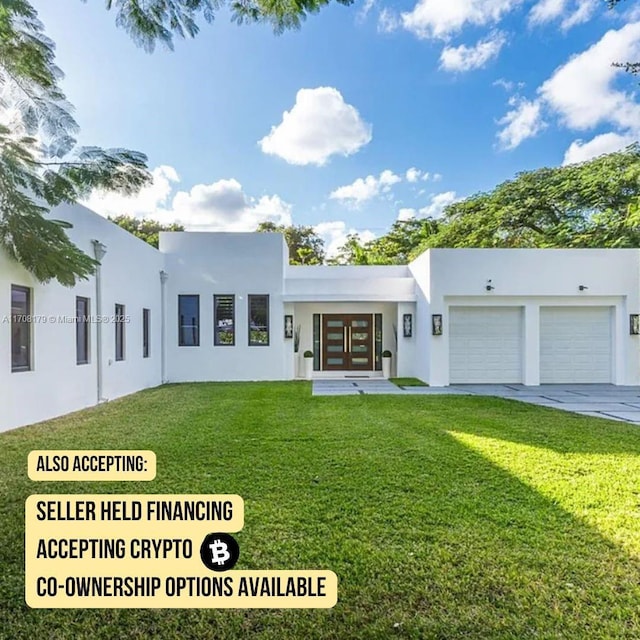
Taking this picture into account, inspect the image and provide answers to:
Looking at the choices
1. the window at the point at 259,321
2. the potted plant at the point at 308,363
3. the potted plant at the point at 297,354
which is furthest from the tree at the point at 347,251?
the window at the point at 259,321

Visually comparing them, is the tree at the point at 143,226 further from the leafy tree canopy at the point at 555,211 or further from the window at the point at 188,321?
the window at the point at 188,321

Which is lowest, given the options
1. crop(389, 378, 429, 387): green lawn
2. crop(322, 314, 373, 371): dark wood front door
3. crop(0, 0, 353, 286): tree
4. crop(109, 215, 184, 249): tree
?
crop(389, 378, 429, 387): green lawn

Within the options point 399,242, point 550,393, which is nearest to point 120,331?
point 550,393

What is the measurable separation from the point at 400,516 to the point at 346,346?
40.2 ft

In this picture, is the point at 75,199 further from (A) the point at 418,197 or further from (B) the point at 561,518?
(A) the point at 418,197

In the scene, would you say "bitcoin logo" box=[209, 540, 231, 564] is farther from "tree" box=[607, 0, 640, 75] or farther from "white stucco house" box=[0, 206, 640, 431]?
"white stucco house" box=[0, 206, 640, 431]

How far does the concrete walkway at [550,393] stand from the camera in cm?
920

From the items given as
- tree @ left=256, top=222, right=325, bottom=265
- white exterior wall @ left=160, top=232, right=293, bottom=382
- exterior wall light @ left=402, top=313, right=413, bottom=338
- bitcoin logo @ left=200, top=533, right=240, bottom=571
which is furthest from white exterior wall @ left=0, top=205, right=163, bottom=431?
tree @ left=256, top=222, right=325, bottom=265

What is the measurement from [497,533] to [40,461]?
201 inches

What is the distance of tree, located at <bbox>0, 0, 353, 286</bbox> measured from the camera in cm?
404

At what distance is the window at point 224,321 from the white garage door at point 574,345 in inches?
385

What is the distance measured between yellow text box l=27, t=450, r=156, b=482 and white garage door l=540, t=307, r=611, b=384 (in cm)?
1205

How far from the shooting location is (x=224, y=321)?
14227 mm

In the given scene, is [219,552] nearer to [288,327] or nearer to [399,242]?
[288,327]
